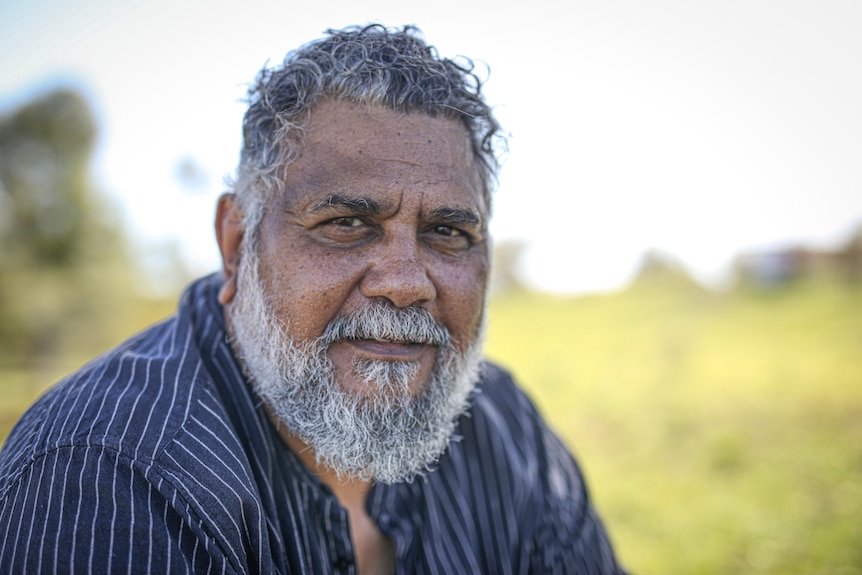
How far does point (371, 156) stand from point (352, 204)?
0.16m

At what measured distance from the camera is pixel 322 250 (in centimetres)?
172

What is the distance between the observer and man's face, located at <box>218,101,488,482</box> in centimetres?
170

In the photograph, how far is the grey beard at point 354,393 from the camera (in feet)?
5.59

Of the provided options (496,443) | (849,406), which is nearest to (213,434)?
(496,443)

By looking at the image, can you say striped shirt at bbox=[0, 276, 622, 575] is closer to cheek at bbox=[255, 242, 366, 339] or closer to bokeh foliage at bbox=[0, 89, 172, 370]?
cheek at bbox=[255, 242, 366, 339]

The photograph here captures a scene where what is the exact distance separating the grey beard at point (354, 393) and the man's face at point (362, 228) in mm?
32

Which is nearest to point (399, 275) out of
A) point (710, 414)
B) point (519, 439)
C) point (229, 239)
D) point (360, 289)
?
point (360, 289)

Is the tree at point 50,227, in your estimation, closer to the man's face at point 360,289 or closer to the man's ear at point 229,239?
the man's ear at point 229,239

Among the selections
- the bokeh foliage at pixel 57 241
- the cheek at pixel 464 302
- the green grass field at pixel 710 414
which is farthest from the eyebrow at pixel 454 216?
the bokeh foliage at pixel 57 241

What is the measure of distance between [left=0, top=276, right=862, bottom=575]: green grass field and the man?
117 inches

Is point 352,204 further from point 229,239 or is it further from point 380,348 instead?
point 229,239

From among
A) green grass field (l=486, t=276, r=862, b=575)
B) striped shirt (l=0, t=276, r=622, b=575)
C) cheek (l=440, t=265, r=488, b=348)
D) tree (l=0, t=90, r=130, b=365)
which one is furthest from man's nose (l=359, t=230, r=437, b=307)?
tree (l=0, t=90, r=130, b=365)

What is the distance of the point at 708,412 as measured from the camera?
21.8 ft

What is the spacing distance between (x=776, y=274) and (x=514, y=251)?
3.71 m
